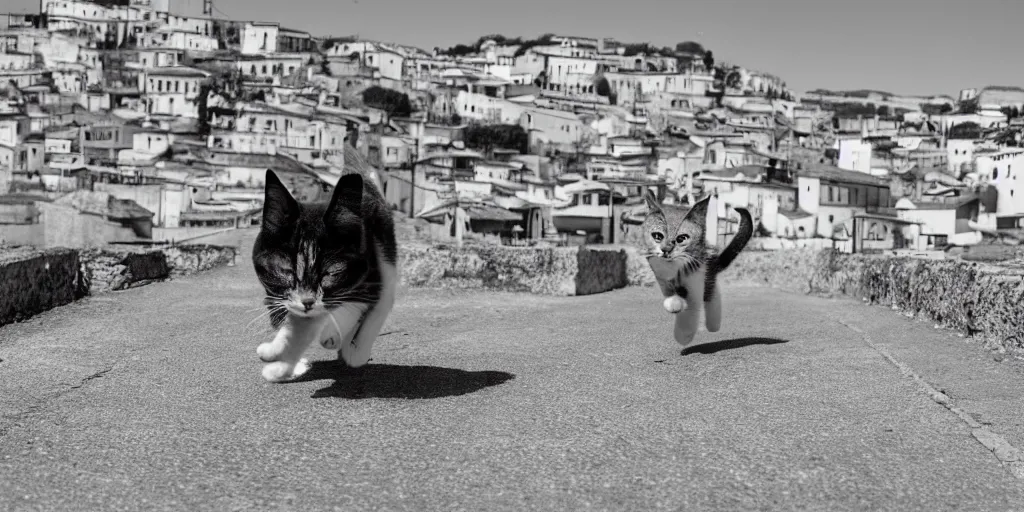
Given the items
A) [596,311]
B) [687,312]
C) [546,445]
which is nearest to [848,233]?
[596,311]

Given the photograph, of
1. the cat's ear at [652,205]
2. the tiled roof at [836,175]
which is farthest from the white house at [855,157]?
the cat's ear at [652,205]

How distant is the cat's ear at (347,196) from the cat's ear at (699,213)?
233 cm

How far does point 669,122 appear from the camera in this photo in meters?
104

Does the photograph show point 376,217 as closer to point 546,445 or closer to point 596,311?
point 546,445

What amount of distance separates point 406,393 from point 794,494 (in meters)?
2.24

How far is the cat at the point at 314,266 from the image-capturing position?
13.9ft

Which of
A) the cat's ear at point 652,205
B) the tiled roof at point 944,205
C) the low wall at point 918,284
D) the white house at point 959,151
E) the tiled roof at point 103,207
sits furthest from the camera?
the white house at point 959,151

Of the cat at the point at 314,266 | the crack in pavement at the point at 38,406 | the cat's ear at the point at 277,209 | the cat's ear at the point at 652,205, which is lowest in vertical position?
the crack in pavement at the point at 38,406

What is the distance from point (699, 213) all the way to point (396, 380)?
7.17 feet

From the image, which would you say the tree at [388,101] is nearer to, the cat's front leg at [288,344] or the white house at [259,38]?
the white house at [259,38]

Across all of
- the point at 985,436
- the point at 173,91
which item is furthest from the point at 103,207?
the point at 173,91

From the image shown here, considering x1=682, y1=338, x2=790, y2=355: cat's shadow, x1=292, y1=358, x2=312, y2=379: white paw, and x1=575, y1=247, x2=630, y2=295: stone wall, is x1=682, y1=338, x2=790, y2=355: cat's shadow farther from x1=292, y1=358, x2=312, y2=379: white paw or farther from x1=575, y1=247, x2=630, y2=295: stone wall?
x1=575, y1=247, x2=630, y2=295: stone wall

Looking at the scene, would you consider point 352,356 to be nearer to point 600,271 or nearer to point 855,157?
point 600,271

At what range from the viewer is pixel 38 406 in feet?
14.5
